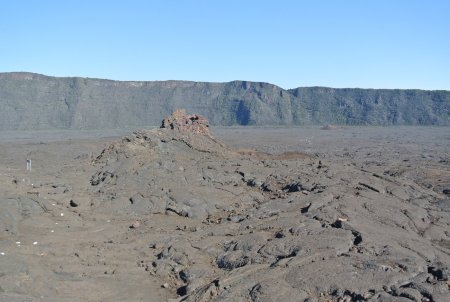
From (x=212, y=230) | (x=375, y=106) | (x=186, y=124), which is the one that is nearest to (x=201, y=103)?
(x=375, y=106)

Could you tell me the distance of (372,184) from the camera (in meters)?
17.3

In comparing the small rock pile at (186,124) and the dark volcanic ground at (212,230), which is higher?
the small rock pile at (186,124)

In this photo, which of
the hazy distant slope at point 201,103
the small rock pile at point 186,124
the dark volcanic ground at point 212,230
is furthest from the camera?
the hazy distant slope at point 201,103

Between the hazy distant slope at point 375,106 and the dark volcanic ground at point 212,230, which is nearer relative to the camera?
the dark volcanic ground at point 212,230

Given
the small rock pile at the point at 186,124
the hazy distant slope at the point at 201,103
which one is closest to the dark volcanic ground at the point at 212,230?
the small rock pile at the point at 186,124

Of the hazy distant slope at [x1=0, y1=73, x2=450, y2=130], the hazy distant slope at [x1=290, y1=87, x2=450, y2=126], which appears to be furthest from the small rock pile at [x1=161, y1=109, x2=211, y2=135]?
the hazy distant slope at [x1=290, y1=87, x2=450, y2=126]

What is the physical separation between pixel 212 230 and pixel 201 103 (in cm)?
7703

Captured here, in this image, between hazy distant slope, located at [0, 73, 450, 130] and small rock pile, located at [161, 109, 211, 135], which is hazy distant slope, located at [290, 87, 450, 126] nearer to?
hazy distant slope, located at [0, 73, 450, 130]

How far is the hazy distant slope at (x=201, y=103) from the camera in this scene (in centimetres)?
7831

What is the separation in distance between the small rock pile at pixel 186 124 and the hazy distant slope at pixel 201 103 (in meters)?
55.6

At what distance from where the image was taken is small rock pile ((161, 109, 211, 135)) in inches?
943

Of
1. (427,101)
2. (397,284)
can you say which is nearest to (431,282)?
(397,284)

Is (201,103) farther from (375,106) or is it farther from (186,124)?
(186,124)

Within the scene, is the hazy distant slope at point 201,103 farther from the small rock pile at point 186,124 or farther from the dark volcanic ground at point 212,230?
the dark volcanic ground at point 212,230
